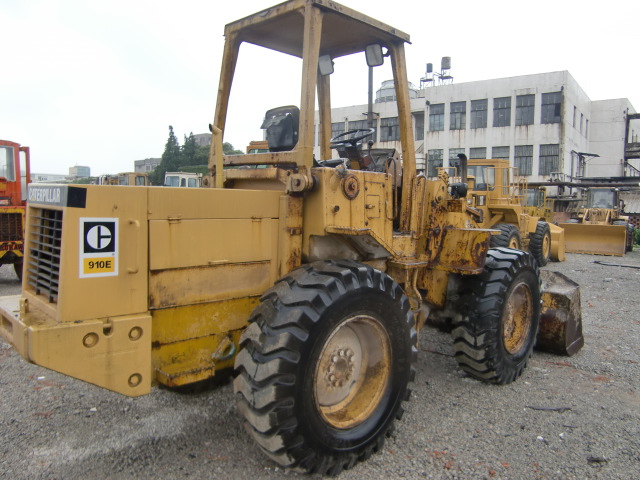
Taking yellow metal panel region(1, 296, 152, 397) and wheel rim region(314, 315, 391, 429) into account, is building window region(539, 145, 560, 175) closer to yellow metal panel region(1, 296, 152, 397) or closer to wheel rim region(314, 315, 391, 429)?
wheel rim region(314, 315, 391, 429)

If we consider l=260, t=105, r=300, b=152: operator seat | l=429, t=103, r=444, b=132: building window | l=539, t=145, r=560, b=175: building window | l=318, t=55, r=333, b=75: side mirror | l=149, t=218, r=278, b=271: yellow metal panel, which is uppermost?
l=429, t=103, r=444, b=132: building window

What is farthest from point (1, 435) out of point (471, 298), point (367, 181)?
point (471, 298)

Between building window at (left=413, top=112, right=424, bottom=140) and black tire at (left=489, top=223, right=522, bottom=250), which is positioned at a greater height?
building window at (left=413, top=112, right=424, bottom=140)

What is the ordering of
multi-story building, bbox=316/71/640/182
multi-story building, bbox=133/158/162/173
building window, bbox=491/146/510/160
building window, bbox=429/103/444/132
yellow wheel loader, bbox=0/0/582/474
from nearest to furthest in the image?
yellow wheel loader, bbox=0/0/582/474 → multi-story building, bbox=316/71/640/182 → building window, bbox=491/146/510/160 → building window, bbox=429/103/444/132 → multi-story building, bbox=133/158/162/173

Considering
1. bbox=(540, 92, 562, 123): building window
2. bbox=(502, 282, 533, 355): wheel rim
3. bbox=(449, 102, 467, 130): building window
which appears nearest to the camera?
bbox=(502, 282, 533, 355): wheel rim

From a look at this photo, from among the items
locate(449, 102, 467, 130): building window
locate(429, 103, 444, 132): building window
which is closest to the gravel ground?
locate(449, 102, 467, 130): building window

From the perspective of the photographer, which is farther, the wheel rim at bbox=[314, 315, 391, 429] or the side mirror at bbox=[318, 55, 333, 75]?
the side mirror at bbox=[318, 55, 333, 75]

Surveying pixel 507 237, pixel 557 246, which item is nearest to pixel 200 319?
pixel 507 237

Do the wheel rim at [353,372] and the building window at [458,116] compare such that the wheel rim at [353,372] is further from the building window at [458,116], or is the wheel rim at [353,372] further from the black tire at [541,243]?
the building window at [458,116]

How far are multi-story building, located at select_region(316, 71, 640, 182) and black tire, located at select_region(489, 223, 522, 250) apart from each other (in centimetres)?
2094

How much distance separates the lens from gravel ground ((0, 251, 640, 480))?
324 cm

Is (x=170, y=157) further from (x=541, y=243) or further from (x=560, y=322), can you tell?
(x=560, y=322)

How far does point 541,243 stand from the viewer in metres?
14.6

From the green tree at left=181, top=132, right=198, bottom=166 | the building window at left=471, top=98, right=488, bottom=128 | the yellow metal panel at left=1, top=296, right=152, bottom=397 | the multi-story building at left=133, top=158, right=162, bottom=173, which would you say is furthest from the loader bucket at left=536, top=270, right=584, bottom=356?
the multi-story building at left=133, top=158, right=162, bottom=173
